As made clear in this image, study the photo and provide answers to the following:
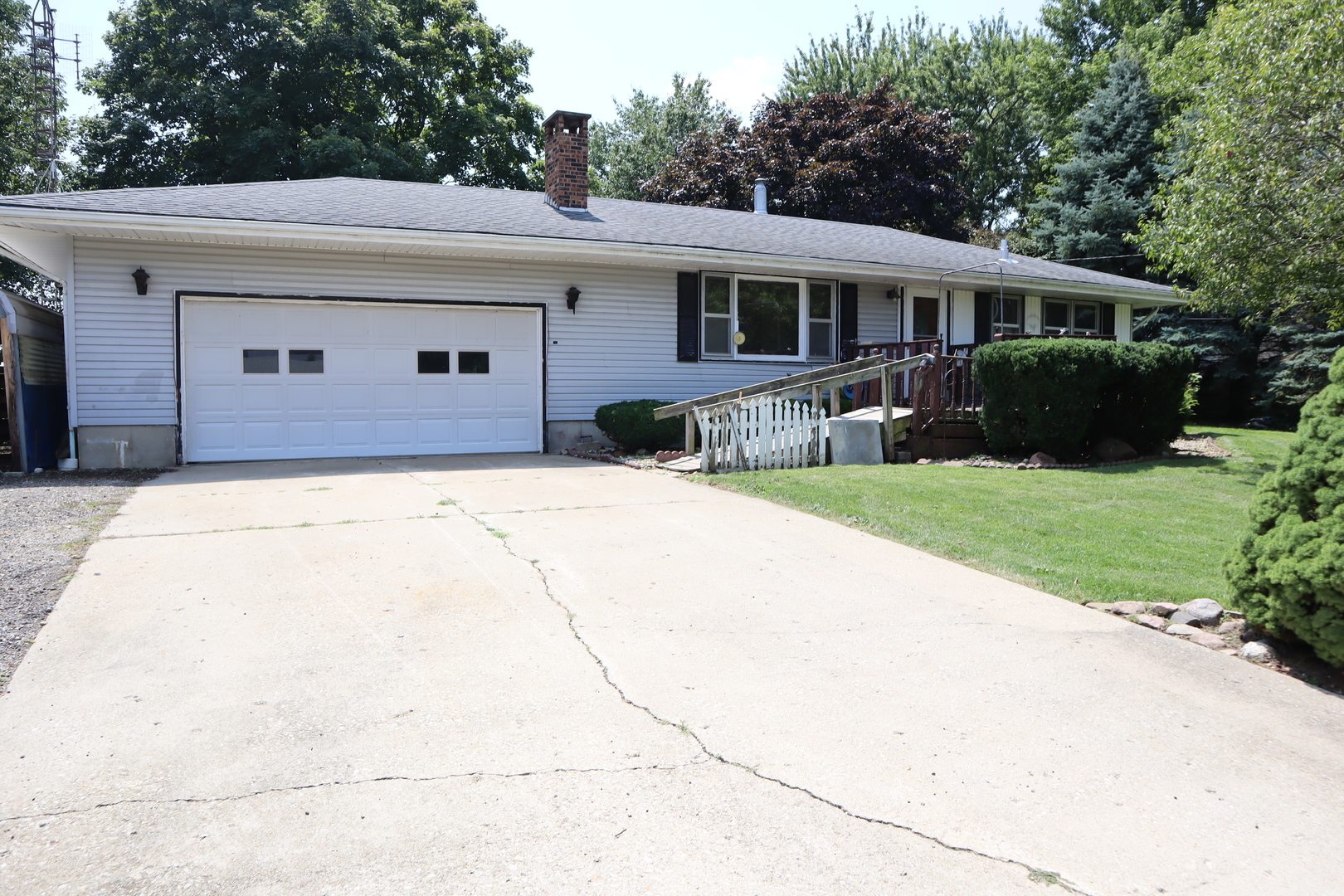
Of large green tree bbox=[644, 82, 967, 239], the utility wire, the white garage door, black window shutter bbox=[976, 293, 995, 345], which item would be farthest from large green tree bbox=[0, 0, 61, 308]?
the utility wire

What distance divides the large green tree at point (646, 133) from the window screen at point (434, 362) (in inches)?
1160

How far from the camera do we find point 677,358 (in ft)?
46.2

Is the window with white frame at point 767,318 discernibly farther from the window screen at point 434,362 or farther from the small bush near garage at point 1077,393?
the small bush near garage at point 1077,393

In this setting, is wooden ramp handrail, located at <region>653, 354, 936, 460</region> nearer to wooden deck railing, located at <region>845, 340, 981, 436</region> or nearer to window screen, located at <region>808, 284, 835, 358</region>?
wooden deck railing, located at <region>845, 340, 981, 436</region>

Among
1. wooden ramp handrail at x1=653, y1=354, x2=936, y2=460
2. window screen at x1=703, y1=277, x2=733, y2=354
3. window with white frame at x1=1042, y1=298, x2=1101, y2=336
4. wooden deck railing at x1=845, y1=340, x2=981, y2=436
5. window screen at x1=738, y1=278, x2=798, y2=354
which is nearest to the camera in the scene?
wooden ramp handrail at x1=653, y1=354, x2=936, y2=460

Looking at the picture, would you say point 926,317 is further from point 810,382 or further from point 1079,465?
point 810,382

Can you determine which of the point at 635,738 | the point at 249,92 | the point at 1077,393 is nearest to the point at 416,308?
the point at 1077,393

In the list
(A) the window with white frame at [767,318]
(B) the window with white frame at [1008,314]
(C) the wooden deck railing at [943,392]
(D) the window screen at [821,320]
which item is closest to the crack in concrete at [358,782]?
(C) the wooden deck railing at [943,392]

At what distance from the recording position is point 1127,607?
4.93m

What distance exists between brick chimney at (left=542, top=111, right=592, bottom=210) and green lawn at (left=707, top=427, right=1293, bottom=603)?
7177mm

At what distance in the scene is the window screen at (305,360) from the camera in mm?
12047

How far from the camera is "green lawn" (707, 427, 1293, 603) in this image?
5598 millimetres

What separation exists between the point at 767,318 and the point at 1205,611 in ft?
34.8

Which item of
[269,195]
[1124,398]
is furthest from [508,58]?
[1124,398]
